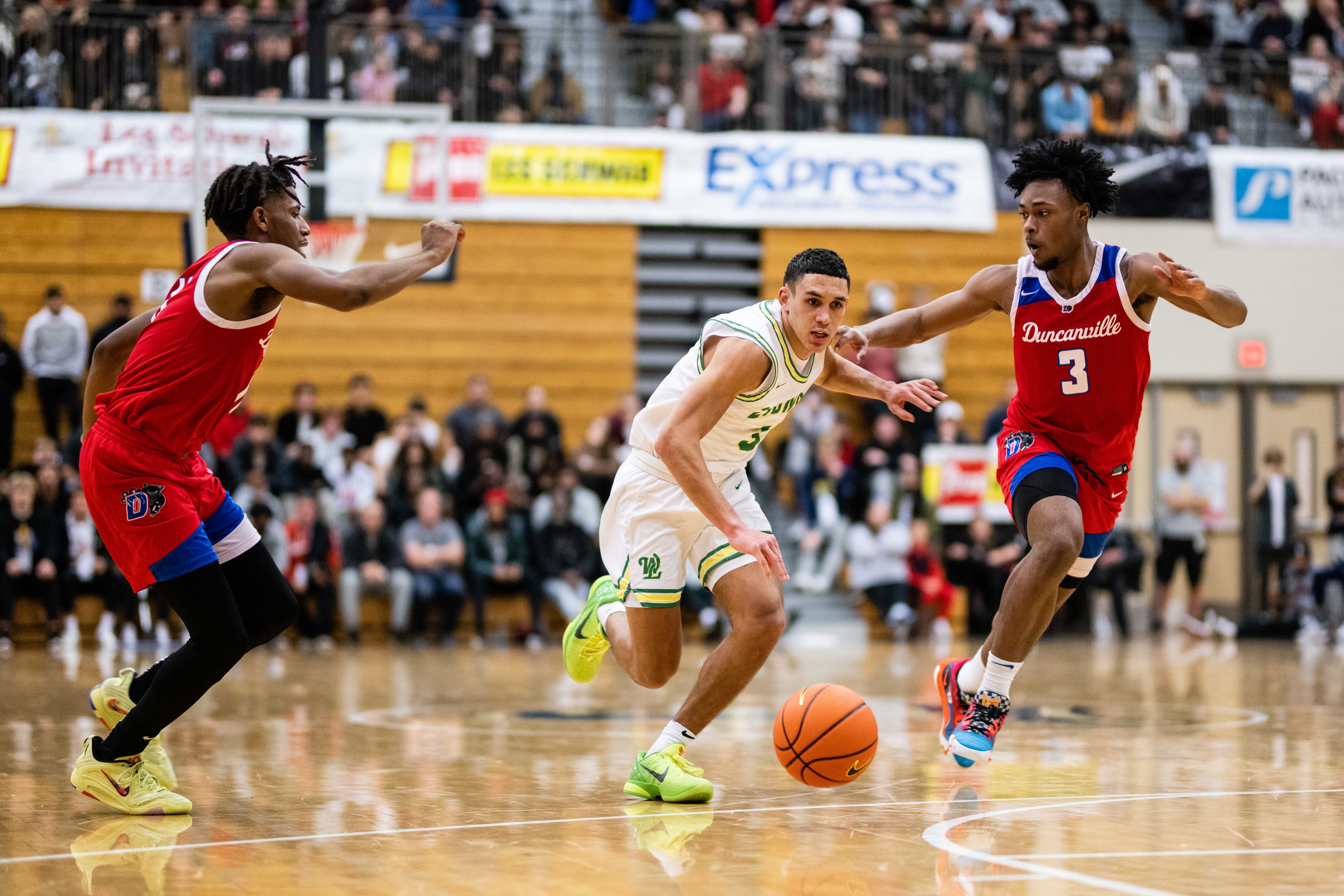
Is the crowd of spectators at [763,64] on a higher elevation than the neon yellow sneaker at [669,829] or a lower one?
higher

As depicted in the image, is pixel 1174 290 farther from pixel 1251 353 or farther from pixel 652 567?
pixel 1251 353

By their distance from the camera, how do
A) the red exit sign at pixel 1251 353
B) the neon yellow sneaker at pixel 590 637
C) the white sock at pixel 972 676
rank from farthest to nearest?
the red exit sign at pixel 1251 353 < the neon yellow sneaker at pixel 590 637 < the white sock at pixel 972 676

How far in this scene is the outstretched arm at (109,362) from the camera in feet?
19.0

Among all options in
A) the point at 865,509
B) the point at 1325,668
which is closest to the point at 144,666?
the point at 865,509

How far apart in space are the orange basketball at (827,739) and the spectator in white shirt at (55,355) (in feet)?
38.7

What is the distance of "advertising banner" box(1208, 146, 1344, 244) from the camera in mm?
18406

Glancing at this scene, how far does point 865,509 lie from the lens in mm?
15891

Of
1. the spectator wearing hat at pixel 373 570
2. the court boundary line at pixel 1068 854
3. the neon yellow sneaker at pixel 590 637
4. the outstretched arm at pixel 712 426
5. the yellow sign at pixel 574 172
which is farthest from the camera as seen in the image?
the yellow sign at pixel 574 172

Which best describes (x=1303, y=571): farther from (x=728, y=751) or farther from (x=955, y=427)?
(x=728, y=751)

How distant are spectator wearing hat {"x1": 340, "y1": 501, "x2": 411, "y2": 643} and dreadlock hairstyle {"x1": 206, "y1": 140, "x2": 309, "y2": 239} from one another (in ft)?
29.9

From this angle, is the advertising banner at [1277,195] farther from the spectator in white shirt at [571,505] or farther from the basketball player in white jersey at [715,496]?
the basketball player in white jersey at [715,496]

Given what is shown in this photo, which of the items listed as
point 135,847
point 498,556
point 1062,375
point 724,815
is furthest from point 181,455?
point 498,556

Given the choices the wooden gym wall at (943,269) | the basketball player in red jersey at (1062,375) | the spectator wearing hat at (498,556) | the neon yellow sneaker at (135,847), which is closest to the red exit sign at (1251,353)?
the wooden gym wall at (943,269)

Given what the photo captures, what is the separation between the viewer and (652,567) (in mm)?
6074
